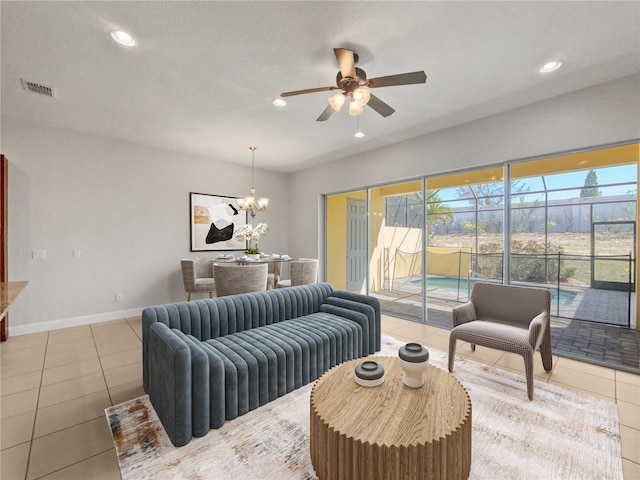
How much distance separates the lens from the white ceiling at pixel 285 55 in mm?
2014

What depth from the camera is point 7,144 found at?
3.72 meters

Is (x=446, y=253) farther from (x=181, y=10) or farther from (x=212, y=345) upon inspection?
(x=181, y=10)

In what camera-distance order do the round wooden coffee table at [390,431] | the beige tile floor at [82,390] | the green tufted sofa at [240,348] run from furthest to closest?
the green tufted sofa at [240,348], the beige tile floor at [82,390], the round wooden coffee table at [390,431]

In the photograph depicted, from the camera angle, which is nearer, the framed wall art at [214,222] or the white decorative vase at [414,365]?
the white decorative vase at [414,365]

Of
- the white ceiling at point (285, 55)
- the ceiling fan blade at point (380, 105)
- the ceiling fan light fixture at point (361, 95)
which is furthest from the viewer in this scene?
the ceiling fan blade at point (380, 105)

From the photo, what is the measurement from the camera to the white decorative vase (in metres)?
1.66

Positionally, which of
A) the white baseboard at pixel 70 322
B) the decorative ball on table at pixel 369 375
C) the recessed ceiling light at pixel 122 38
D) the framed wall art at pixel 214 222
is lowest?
the white baseboard at pixel 70 322

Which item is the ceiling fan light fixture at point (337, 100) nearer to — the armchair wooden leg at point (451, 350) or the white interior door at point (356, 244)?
the armchair wooden leg at point (451, 350)

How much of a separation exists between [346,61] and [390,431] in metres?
2.46

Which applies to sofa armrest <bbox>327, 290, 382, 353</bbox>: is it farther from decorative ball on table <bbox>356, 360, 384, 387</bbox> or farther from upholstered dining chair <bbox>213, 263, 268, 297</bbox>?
upholstered dining chair <bbox>213, 263, 268, 297</bbox>

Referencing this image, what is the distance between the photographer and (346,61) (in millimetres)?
2215

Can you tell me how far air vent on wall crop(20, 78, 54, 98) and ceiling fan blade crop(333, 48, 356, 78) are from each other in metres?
3.09

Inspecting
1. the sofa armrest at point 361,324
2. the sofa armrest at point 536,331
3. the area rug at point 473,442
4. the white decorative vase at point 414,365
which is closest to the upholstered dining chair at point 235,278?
the sofa armrest at point 361,324

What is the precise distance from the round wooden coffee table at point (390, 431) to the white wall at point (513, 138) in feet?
10.0
